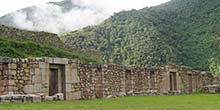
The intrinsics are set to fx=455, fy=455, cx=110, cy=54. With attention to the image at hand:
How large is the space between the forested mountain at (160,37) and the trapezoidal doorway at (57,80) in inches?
1402

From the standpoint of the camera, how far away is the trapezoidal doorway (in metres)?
18.5

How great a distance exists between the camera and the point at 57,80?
1880 cm

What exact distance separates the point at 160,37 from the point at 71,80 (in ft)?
146

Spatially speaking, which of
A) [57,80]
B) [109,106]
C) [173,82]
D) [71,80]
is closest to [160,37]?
[173,82]

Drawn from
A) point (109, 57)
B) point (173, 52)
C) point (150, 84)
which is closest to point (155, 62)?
point (173, 52)

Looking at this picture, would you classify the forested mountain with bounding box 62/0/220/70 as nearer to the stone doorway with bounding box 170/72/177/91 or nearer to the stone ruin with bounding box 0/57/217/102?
the stone doorway with bounding box 170/72/177/91

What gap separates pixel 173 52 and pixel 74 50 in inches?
886

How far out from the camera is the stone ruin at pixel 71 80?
52.4 feet

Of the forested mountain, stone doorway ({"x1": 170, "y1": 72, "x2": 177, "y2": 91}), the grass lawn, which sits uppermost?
the forested mountain

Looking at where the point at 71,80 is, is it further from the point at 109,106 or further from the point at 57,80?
the point at 109,106

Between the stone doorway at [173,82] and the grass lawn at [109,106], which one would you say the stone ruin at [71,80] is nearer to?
the grass lawn at [109,106]

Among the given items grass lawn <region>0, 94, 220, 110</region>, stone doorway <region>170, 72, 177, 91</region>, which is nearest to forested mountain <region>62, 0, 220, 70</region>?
stone doorway <region>170, 72, 177, 91</region>

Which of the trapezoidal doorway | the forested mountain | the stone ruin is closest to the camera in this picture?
the stone ruin

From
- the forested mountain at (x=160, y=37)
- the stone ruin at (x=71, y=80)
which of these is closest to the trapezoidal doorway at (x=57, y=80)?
the stone ruin at (x=71, y=80)
